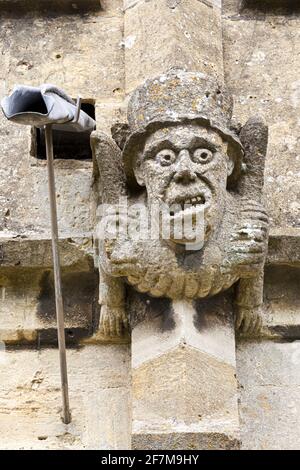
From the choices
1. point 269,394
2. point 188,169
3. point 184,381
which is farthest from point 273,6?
point 184,381

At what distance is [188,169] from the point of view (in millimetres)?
4891

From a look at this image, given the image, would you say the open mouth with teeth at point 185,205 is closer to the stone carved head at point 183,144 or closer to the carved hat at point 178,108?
the stone carved head at point 183,144

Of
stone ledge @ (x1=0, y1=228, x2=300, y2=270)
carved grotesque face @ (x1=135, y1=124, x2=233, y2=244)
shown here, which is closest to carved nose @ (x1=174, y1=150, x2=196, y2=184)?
carved grotesque face @ (x1=135, y1=124, x2=233, y2=244)

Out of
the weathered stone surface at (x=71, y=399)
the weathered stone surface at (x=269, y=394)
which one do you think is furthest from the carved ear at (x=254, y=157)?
the weathered stone surface at (x=71, y=399)

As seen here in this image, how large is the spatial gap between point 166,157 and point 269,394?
1.01 m

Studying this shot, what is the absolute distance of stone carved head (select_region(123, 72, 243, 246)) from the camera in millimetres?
4910

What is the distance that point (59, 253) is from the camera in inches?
206

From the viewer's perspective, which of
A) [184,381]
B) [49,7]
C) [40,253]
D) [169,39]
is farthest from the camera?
[49,7]

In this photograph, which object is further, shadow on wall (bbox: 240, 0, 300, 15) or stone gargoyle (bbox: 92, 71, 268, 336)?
shadow on wall (bbox: 240, 0, 300, 15)

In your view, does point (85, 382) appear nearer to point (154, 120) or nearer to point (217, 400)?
point (217, 400)

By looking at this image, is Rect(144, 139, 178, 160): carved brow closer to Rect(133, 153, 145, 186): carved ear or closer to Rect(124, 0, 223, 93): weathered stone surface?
Rect(133, 153, 145, 186): carved ear

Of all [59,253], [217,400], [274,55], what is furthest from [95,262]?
[274,55]

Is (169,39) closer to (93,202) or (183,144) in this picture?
(93,202)

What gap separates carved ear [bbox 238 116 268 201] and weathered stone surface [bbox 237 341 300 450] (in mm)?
626
